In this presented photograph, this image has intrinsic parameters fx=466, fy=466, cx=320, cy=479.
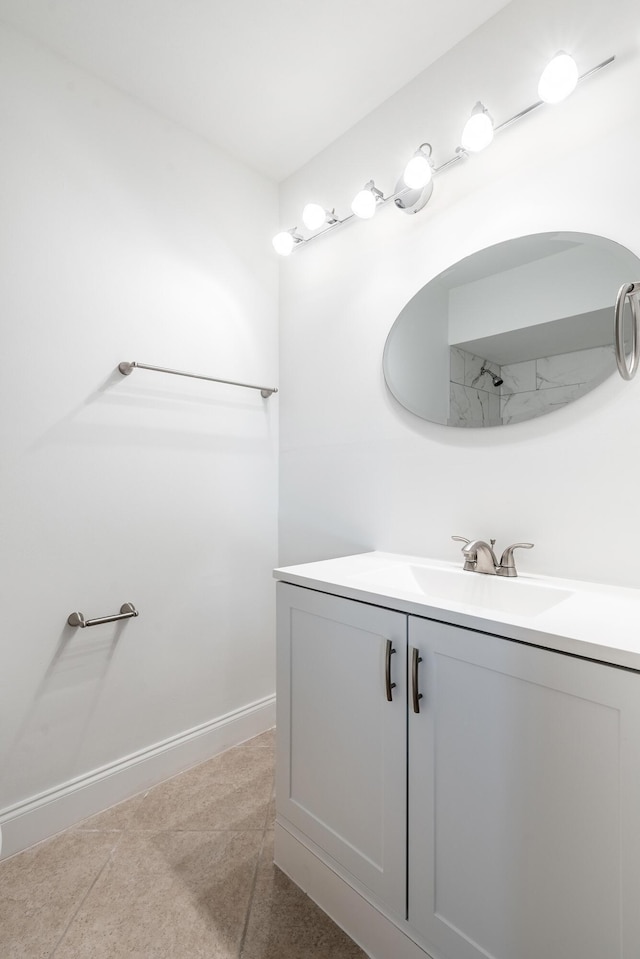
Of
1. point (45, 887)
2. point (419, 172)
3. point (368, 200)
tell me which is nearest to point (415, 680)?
point (45, 887)

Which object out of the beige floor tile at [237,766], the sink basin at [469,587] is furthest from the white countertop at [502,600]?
the beige floor tile at [237,766]

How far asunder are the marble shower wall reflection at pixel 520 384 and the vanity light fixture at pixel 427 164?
0.52m

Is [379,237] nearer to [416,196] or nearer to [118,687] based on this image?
[416,196]

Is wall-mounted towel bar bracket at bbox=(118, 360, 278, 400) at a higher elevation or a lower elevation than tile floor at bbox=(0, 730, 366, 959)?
higher

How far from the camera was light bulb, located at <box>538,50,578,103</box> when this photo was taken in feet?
3.68

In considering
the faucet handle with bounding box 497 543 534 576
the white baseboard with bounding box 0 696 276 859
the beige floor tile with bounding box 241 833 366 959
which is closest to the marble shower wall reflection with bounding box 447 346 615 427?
the faucet handle with bounding box 497 543 534 576

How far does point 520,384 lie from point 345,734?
103 centimetres

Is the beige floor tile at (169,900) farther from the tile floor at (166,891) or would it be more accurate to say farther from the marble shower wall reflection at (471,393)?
the marble shower wall reflection at (471,393)

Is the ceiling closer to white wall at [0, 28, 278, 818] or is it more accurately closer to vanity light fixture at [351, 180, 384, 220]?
white wall at [0, 28, 278, 818]

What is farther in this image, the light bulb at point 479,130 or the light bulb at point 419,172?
the light bulb at point 419,172

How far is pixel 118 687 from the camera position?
1.62m

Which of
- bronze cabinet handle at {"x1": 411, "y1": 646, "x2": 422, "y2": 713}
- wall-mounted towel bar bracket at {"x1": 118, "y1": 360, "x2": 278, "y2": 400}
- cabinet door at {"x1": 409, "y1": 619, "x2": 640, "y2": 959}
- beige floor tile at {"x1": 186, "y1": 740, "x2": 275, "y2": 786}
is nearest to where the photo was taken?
cabinet door at {"x1": 409, "y1": 619, "x2": 640, "y2": 959}

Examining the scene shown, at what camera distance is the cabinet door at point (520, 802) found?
71cm

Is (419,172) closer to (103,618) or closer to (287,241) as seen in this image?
(287,241)
